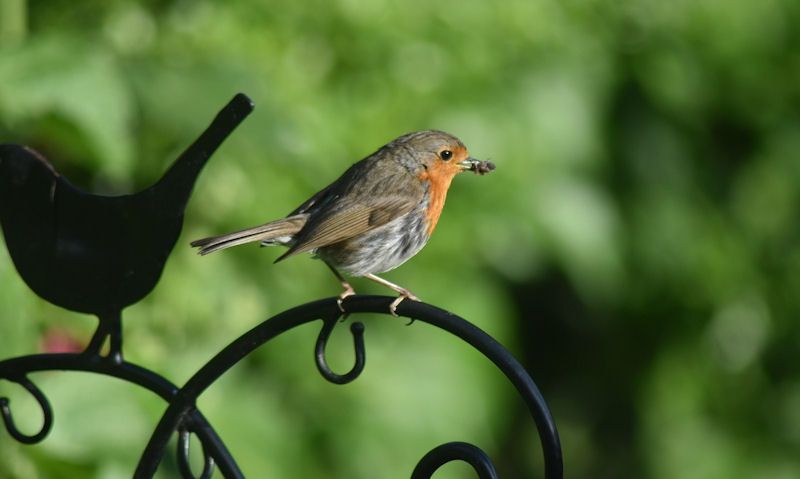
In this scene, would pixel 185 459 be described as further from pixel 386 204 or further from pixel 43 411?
pixel 386 204

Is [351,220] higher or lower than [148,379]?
higher

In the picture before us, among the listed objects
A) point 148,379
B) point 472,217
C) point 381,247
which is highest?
point 472,217

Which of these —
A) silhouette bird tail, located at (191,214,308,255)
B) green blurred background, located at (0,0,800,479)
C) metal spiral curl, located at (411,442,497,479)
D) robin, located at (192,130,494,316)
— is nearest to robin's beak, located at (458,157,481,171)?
robin, located at (192,130,494,316)

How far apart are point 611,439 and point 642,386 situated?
1.53 ft

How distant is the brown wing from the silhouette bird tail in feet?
0.11

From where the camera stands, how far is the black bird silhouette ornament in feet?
6.97

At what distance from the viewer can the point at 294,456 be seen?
3881 mm

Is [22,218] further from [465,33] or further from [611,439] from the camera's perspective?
[611,439]

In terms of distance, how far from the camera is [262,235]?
8.42 ft

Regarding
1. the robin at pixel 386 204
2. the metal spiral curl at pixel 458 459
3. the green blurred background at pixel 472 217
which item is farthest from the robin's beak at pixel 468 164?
the metal spiral curl at pixel 458 459

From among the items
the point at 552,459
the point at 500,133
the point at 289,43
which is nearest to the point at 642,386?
the point at 500,133

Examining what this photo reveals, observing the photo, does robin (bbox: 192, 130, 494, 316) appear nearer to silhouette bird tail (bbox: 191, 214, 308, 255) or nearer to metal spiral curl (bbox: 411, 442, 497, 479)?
silhouette bird tail (bbox: 191, 214, 308, 255)

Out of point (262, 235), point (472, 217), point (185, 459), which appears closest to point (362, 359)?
point (185, 459)

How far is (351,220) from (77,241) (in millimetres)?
731
